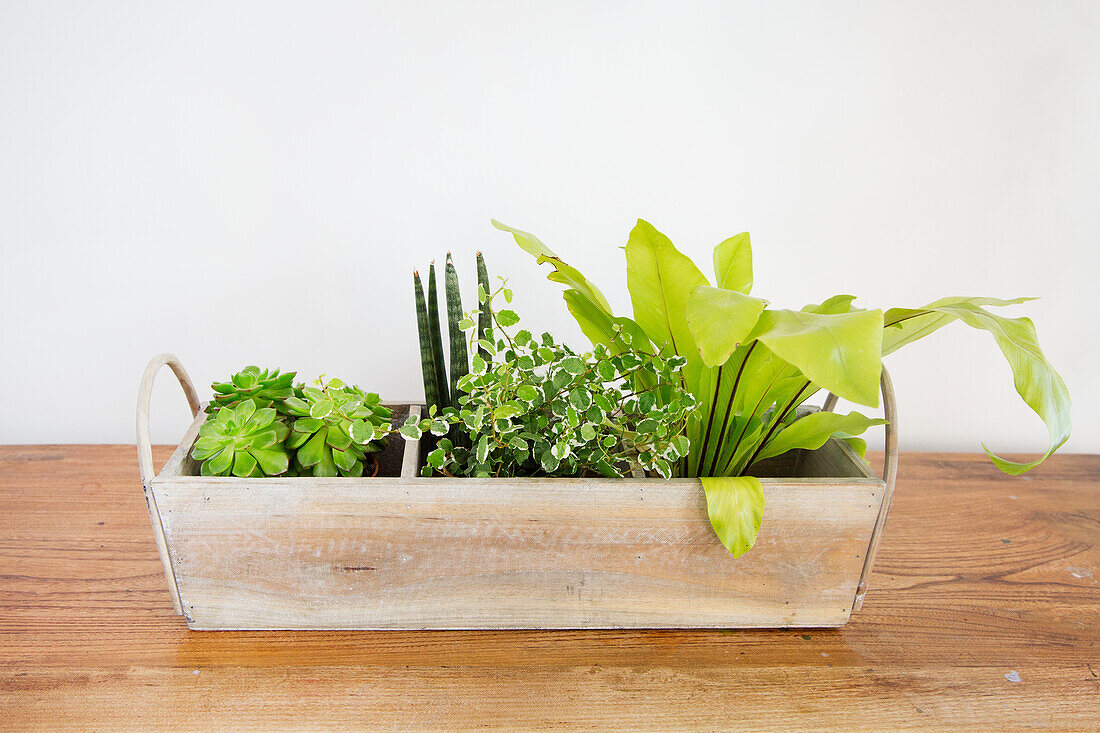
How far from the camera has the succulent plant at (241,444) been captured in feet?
2.03

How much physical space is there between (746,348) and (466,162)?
0.48 meters

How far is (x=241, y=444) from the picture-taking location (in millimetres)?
626

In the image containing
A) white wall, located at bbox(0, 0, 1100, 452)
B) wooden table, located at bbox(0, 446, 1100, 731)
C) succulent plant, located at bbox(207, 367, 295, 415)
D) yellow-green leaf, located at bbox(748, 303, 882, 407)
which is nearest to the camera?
yellow-green leaf, located at bbox(748, 303, 882, 407)

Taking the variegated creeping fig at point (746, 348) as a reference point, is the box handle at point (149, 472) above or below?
below

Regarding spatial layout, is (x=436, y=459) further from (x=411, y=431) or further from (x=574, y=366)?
(x=574, y=366)

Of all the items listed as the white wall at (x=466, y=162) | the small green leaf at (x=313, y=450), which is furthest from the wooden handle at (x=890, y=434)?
the small green leaf at (x=313, y=450)

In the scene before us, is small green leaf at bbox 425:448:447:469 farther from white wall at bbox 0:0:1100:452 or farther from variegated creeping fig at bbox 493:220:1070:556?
white wall at bbox 0:0:1100:452

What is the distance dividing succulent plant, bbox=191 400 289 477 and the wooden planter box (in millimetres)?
25

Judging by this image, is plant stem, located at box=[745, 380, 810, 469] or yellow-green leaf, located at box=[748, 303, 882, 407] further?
plant stem, located at box=[745, 380, 810, 469]

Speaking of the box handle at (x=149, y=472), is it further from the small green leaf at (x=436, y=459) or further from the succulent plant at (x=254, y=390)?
the small green leaf at (x=436, y=459)

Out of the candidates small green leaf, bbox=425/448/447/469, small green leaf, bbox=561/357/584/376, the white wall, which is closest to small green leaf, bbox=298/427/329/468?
small green leaf, bbox=425/448/447/469

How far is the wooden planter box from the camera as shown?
1.98ft

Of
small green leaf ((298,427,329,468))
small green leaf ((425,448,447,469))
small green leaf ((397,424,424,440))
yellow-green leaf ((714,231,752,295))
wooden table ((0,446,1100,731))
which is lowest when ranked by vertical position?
wooden table ((0,446,1100,731))

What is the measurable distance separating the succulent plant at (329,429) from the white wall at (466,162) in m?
0.33
